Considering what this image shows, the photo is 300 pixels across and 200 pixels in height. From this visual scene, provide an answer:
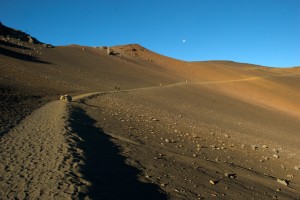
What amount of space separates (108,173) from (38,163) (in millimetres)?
1602

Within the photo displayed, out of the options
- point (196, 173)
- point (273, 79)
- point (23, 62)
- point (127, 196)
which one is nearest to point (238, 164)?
point (196, 173)

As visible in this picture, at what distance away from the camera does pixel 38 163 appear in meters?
7.86

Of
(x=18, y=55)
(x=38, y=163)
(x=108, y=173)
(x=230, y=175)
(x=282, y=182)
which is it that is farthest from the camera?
(x=18, y=55)

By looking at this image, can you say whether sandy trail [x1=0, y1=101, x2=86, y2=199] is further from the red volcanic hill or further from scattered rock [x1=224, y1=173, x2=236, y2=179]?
scattered rock [x1=224, y1=173, x2=236, y2=179]

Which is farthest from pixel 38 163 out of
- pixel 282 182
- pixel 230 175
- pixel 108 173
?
pixel 282 182

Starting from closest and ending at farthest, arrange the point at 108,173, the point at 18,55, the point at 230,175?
the point at 108,173, the point at 230,175, the point at 18,55

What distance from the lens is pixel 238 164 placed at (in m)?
12.2

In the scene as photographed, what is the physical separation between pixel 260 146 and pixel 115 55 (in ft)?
120

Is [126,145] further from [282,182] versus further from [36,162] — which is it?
[282,182]

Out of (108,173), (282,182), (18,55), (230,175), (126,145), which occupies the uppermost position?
(18,55)

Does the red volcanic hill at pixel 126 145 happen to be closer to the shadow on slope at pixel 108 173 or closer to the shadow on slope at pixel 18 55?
the shadow on slope at pixel 108 173

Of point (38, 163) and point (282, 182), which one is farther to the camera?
point (282, 182)

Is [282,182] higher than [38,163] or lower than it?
lower

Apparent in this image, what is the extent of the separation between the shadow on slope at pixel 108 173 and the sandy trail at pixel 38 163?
0.35 m
